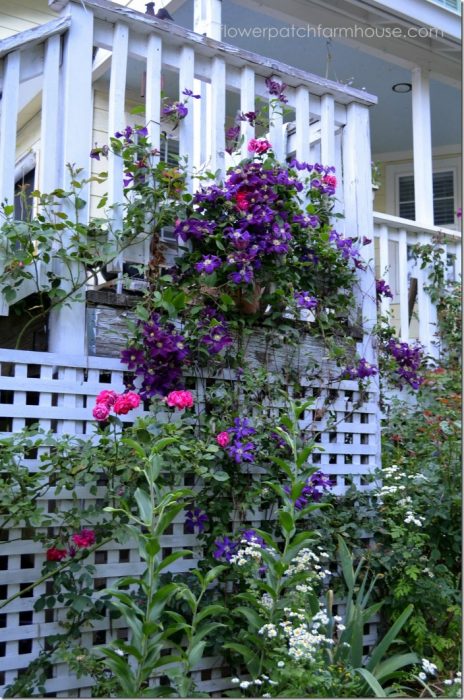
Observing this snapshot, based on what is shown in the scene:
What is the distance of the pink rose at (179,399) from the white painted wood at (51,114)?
92cm

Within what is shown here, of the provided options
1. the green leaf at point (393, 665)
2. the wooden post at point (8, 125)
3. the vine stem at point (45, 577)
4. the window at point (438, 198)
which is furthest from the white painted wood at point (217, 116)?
the window at point (438, 198)

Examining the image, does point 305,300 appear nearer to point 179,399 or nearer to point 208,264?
point 208,264

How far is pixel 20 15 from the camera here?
19.0 feet

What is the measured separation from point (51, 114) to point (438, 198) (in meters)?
6.66

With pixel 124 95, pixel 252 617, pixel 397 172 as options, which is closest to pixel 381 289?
pixel 124 95

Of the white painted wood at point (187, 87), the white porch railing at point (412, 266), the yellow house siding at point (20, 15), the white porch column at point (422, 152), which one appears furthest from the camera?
the white porch column at point (422, 152)

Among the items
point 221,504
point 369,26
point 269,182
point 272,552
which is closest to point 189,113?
point 269,182

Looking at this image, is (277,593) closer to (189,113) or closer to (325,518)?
(325,518)

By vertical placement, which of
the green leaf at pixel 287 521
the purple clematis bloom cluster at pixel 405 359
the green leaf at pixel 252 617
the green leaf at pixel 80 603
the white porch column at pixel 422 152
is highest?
the white porch column at pixel 422 152

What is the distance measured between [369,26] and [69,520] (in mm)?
4751

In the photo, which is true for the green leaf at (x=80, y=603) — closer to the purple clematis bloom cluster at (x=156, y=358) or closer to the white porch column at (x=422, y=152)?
the purple clematis bloom cluster at (x=156, y=358)

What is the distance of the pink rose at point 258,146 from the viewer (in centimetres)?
327

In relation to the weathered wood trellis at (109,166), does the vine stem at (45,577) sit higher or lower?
lower

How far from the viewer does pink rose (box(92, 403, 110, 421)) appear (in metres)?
2.49
